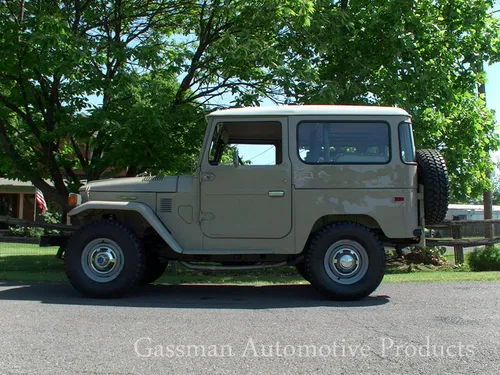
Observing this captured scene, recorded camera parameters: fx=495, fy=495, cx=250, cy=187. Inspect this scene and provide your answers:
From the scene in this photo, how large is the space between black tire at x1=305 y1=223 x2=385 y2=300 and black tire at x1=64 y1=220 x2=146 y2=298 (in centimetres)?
234

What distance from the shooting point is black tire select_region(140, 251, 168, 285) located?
762cm

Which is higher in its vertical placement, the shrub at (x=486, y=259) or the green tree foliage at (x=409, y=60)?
the green tree foliage at (x=409, y=60)

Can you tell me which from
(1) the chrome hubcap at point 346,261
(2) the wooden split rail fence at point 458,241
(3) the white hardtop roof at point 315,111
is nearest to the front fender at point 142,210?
(3) the white hardtop roof at point 315,111

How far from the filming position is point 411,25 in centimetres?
1108

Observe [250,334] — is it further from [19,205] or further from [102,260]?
[19,205]

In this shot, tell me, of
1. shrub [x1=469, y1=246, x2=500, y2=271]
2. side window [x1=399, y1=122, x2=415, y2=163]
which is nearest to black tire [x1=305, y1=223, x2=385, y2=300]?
side window [x1=399, y1=122, x2=415, y2=163]

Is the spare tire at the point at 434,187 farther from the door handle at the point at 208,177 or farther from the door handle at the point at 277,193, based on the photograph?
the door handle at the point at 208,177

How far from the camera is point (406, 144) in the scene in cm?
677

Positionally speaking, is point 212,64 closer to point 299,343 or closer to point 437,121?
point 437,121

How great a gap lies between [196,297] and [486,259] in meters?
7.48

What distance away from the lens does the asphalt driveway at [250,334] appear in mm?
3875

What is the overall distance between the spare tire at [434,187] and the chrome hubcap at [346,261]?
3.46 feet

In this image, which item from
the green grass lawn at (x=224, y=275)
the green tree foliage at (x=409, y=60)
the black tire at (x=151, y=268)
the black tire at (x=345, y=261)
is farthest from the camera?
the green tree foliage at (x=409, y=60)

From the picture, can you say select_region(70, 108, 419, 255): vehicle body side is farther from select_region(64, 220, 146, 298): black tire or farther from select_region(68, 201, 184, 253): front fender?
select_region(64, 220, 146, 298): black tire
